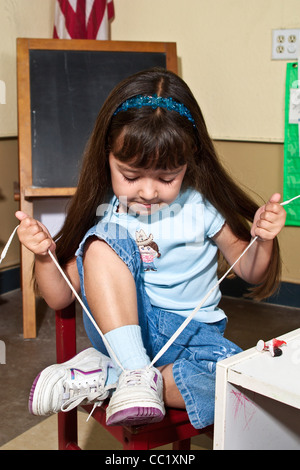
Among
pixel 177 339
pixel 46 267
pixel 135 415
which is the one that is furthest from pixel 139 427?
pixel 46 267

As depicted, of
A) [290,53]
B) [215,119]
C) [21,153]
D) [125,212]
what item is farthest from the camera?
[215,119]

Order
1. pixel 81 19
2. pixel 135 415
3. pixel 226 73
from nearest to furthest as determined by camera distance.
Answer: pixel 135 415
pixel 226 73
pixel 81 19

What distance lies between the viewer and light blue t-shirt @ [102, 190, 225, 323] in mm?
1217

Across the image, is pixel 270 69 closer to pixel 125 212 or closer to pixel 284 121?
pixel 284 121

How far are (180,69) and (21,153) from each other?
3.01ft

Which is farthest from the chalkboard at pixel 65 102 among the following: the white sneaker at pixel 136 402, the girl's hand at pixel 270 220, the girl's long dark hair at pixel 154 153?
the white sneaker at pixel 136 402

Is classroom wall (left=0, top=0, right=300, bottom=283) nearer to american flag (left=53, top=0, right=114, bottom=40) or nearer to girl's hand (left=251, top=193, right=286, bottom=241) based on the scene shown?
american flag (left=53, top=0, right=114, bottom=40)

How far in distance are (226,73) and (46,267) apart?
1.70 meters

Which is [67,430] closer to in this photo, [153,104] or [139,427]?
[139,427]

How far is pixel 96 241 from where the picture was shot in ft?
3.60

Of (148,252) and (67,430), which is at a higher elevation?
(148,252)

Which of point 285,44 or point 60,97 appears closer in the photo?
point 60,97

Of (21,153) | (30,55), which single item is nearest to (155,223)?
(21,153)

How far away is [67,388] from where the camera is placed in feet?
3.28
